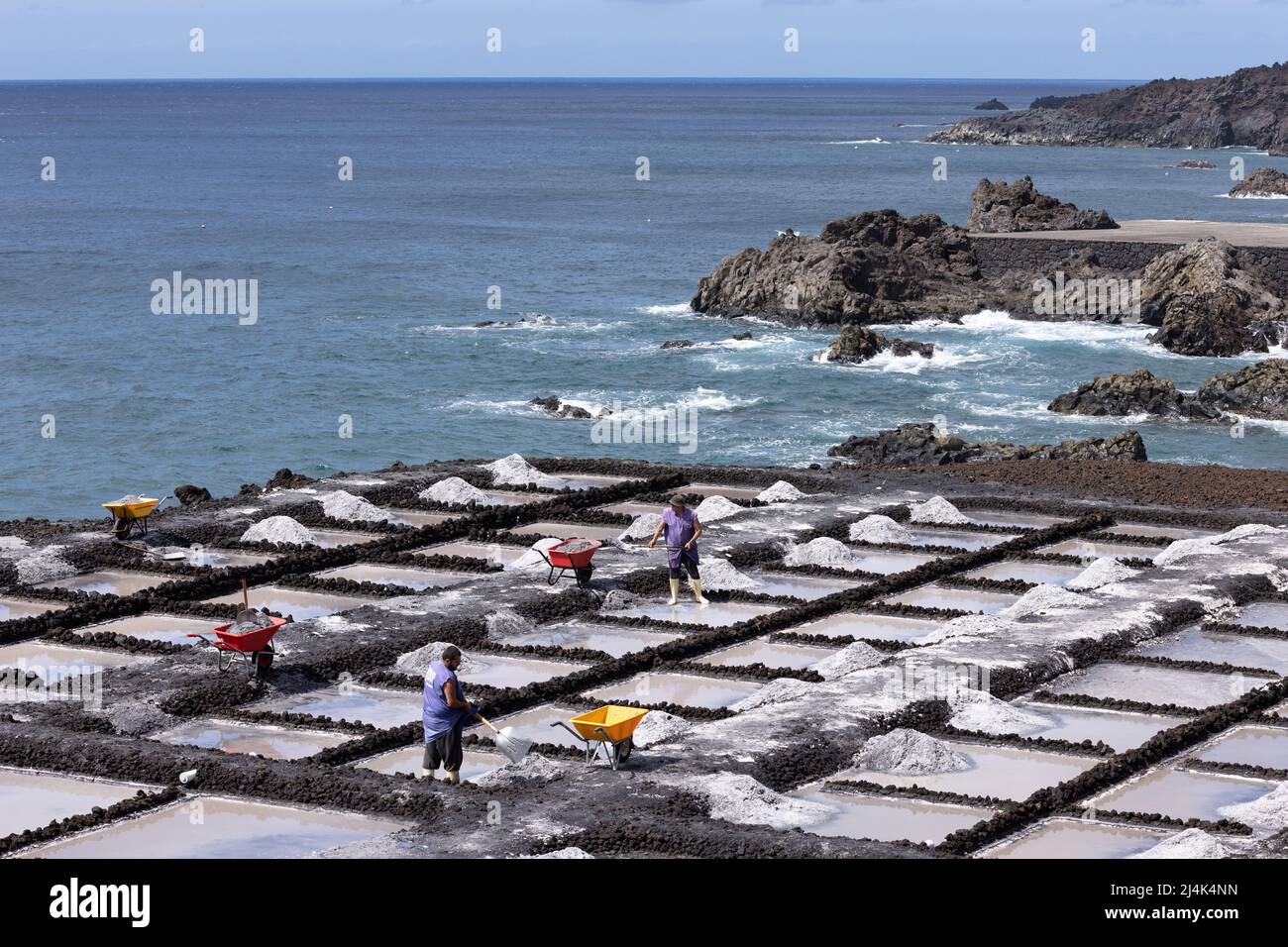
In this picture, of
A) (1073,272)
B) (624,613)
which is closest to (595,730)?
(624,613)

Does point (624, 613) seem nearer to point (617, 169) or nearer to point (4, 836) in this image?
point (4, 836)

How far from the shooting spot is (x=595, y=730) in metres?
17.6

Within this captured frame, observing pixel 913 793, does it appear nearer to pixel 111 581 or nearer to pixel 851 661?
pixel 851 661

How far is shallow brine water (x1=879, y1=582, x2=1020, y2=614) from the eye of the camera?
25.3 meters

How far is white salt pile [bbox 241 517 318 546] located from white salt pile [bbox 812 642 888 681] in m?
9.83

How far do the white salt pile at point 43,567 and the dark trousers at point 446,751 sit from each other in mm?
10952

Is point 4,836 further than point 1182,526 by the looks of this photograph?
No

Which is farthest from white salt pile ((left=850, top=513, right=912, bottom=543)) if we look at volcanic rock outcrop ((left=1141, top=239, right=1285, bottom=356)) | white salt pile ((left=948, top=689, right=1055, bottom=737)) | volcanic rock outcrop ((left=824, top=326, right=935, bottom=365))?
volcanic rock outcrop ((left=1141, top=239, right=1285, bottom=356))

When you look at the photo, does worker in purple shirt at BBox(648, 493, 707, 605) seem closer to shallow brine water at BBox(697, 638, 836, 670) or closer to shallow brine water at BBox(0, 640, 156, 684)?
shallow brine water at BBox(697, 638, 836, 670)

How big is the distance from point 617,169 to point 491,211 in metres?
42.9
